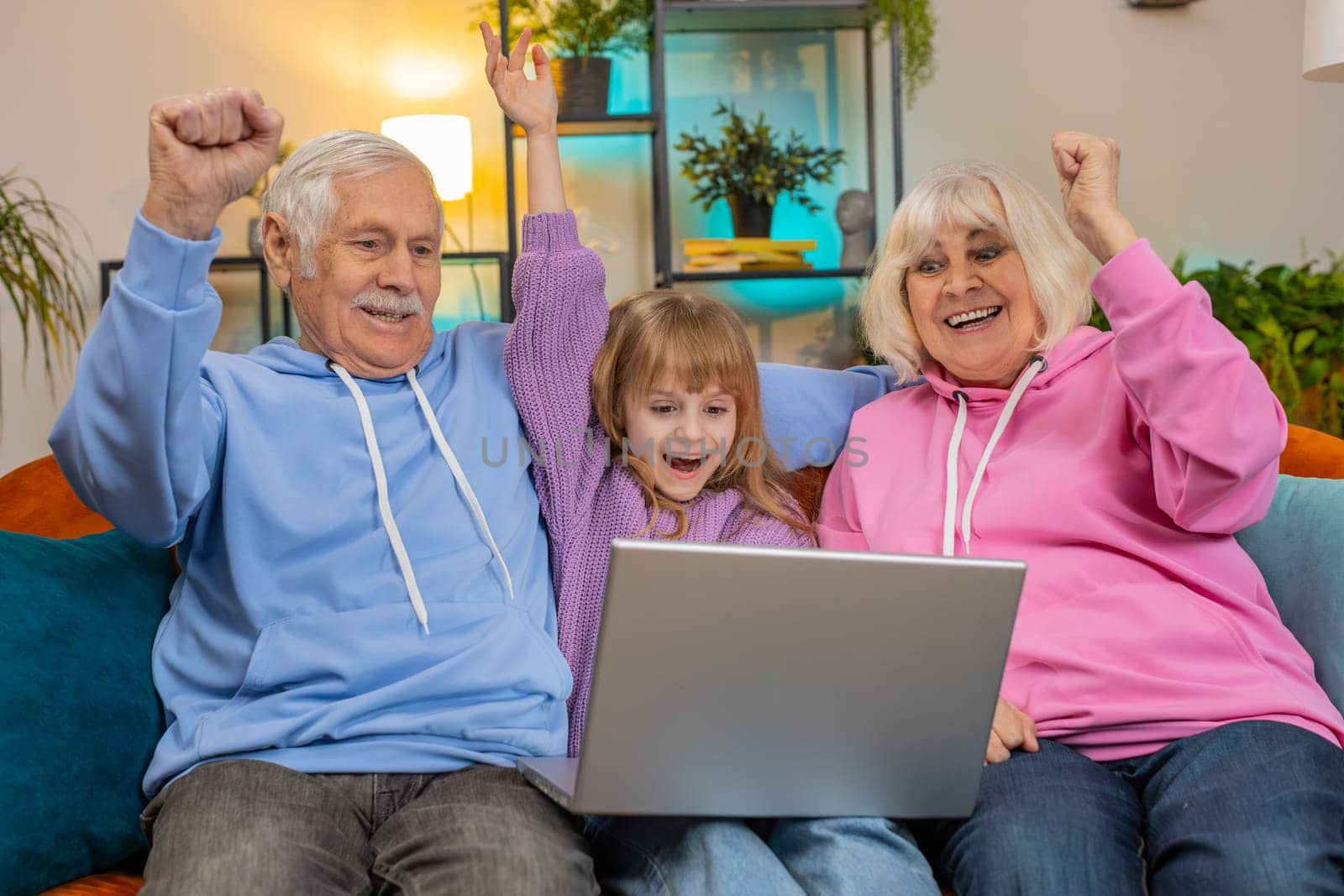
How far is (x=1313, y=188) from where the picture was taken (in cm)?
387

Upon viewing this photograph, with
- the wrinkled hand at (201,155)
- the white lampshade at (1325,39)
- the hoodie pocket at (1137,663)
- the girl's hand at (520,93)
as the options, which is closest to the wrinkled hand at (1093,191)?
the hoodie pocket at (1137,663)

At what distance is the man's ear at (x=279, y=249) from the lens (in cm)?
160

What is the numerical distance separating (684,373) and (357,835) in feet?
2.30

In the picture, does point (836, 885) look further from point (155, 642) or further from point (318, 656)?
point (155, 642)

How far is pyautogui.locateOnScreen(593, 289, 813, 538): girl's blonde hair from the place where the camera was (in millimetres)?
1654

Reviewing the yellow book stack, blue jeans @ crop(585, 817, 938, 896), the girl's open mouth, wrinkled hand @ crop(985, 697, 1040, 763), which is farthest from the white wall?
blue jeans @ crop(585, 817, 938, 896)

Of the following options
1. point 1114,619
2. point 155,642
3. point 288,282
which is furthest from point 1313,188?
point 155,642

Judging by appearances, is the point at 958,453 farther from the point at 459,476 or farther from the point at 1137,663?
the point at 459,476

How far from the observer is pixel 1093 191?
150 centimetres

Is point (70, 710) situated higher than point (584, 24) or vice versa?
point (584, 24)

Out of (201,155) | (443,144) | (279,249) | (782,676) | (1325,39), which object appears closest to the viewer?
(782,676)

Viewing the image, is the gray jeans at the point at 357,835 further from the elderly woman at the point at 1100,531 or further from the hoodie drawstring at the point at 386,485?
the elderly woman at the point at 1100,531

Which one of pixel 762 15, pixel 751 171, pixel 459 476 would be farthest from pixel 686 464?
pixel 762 15

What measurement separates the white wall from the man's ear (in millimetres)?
2338
